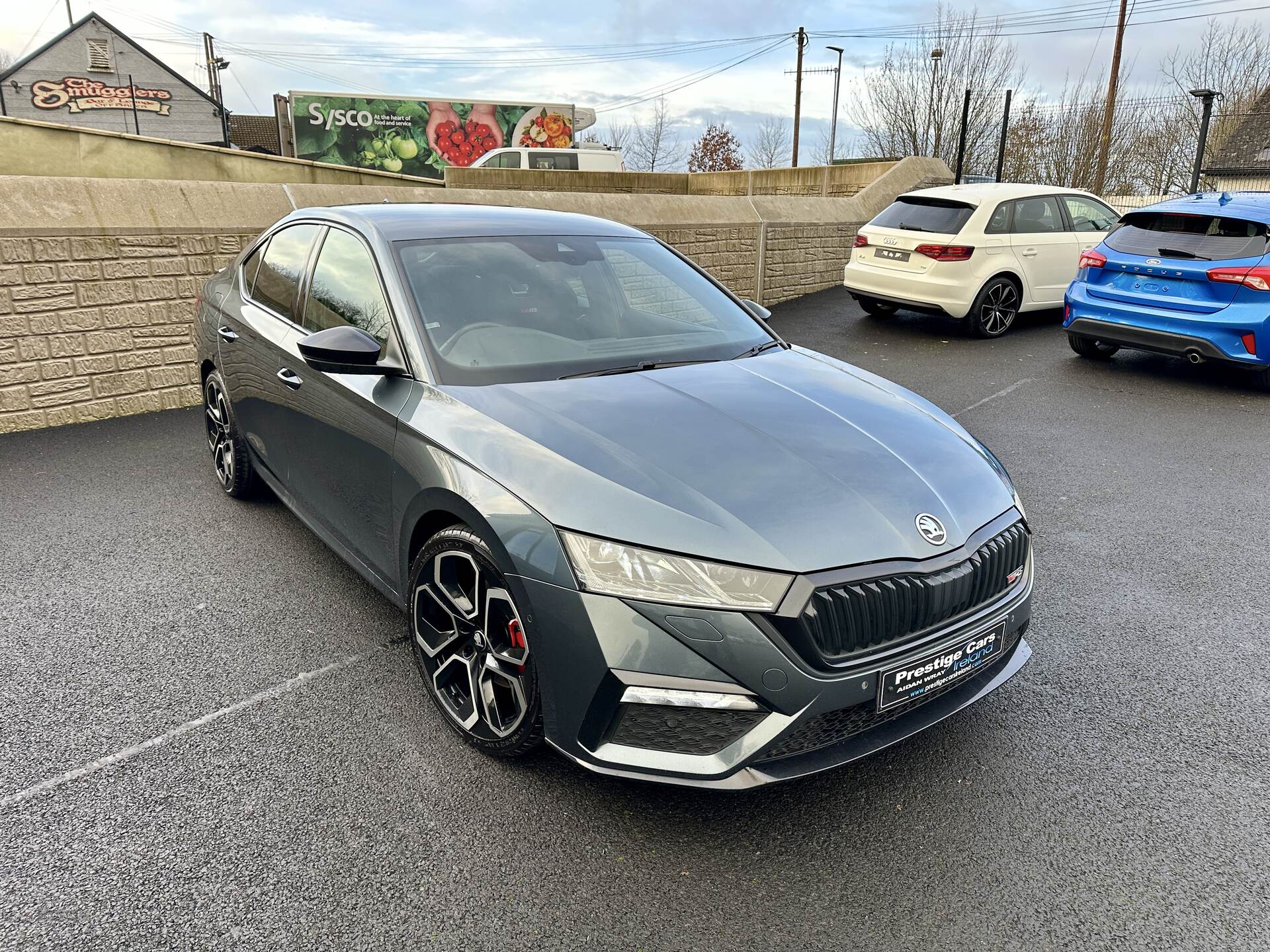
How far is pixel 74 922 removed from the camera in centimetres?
223

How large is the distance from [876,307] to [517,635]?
1009 centimetres

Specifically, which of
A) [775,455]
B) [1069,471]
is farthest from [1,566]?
[1069,471]

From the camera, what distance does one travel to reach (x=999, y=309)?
10.7 metres

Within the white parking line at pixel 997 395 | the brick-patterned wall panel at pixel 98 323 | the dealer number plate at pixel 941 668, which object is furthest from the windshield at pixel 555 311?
the brick-patterned wall panel at pixel 98 323

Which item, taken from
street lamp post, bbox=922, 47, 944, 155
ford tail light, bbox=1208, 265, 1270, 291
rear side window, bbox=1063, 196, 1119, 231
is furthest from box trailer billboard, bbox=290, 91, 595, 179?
ford tail light, bbox=1208, 265, 1270, 291

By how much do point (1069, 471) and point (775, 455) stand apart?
4.17 meters

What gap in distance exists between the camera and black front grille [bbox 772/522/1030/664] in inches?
90.0

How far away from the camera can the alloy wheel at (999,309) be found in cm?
1059

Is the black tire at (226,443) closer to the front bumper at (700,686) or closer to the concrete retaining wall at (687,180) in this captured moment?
the front bumper at (700,686)

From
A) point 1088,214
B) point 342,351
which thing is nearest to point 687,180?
point 1088,214

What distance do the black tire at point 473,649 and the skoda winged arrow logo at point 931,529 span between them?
114 cm

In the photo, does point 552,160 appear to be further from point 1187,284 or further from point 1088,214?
point 1187,284

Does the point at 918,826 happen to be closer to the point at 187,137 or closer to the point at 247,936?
the point at 247,936

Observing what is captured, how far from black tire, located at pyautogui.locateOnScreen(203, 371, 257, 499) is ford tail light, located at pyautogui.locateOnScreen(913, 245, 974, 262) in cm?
794
